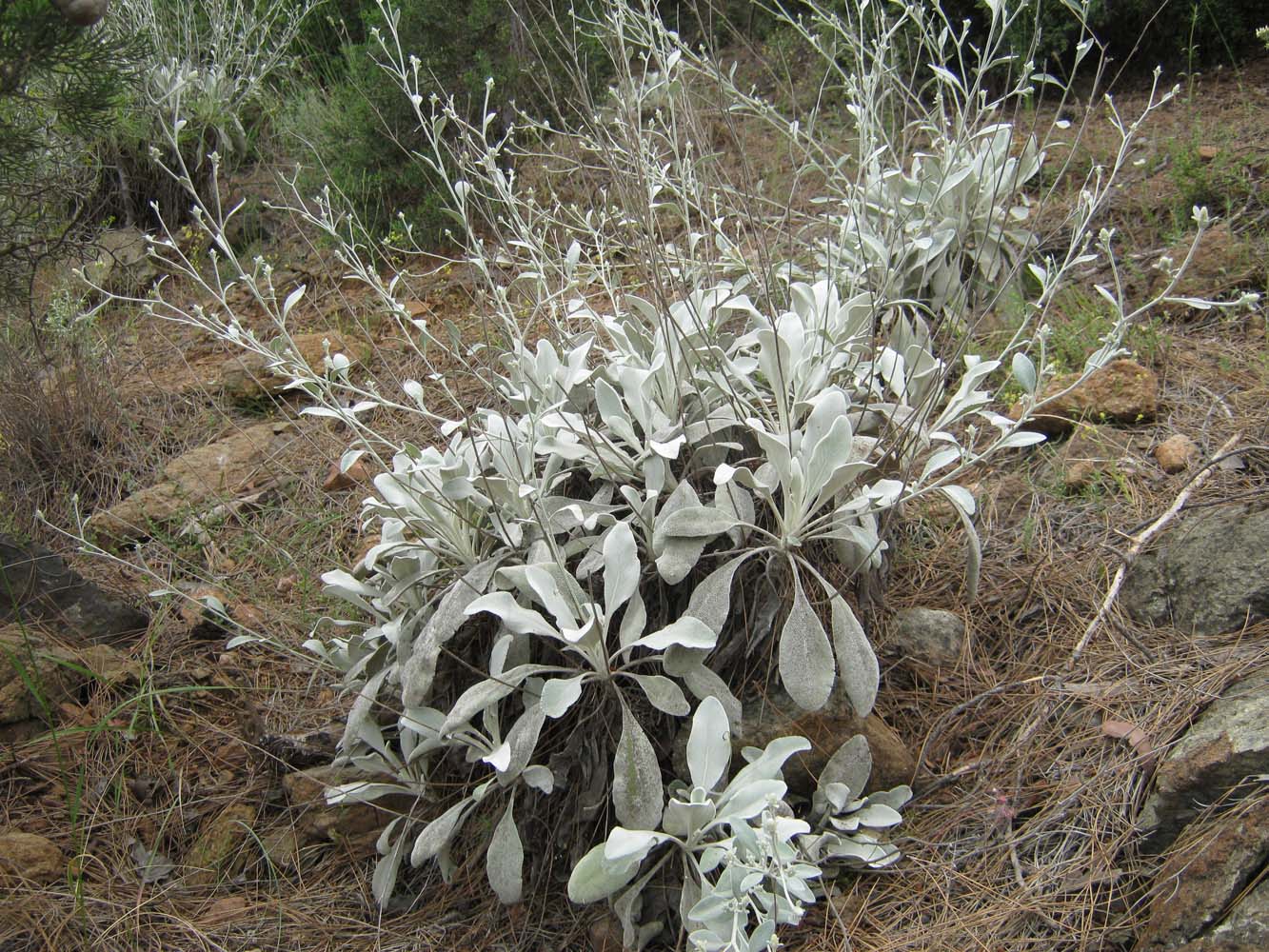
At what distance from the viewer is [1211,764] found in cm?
173

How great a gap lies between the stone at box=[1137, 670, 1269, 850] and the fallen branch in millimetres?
399

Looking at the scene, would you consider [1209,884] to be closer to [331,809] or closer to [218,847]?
[331,809]

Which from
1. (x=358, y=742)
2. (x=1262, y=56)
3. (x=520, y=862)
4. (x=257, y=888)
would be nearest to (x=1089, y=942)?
(x=520, y=862)

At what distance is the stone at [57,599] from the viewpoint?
2705 mm

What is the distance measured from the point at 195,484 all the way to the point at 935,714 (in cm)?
277

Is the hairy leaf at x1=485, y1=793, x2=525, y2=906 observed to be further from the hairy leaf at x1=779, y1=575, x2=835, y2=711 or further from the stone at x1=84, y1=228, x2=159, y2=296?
the stone at x1=84, y1=228, x2=159, y2=296

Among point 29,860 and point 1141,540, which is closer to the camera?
point 29,860

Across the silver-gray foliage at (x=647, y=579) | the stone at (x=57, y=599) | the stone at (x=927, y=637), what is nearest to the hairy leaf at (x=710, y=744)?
the silver-gray foliage at (x=647, y=579)

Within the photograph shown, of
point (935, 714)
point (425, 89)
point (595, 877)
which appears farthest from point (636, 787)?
point (425, 89)

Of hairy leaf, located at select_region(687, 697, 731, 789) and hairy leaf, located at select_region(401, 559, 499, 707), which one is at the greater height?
hairy leaf, located at select_region(401, 559, 499, 707)

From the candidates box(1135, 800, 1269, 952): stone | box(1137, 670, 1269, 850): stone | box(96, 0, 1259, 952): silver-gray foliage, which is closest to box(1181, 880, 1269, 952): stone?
box(1135, 800, 1269, 952): stone

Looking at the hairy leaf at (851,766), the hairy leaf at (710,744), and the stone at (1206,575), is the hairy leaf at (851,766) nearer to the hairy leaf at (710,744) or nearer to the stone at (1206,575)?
the hairy leaf at (710,744)

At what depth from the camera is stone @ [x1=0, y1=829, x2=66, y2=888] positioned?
2168 millimetres

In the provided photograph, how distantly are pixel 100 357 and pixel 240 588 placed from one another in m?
1.81
